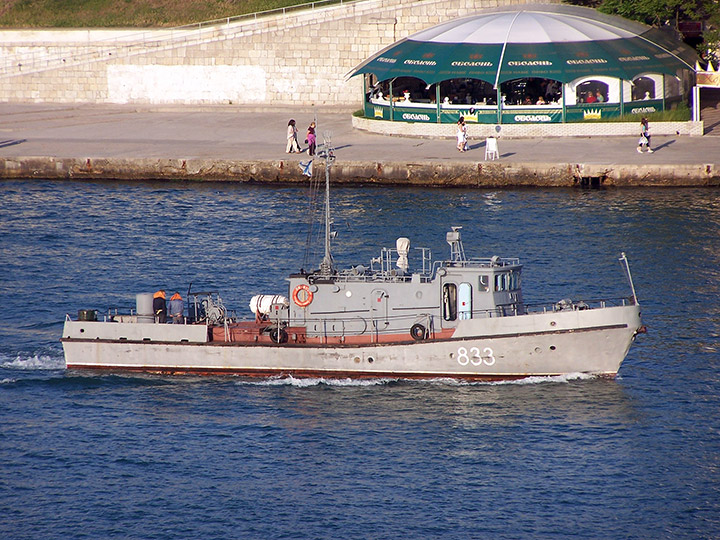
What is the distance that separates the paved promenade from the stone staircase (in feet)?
10.2


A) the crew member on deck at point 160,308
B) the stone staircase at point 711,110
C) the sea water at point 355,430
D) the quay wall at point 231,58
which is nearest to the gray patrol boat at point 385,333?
the crew member on deck at point 160,308

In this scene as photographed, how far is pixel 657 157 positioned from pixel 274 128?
24.2 metres

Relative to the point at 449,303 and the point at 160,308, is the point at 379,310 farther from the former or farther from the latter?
the point at 160,308

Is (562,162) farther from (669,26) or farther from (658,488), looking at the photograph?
(658,488)

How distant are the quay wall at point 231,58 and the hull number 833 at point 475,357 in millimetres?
44783

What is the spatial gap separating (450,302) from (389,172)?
2668cm

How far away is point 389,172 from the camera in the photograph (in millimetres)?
61875

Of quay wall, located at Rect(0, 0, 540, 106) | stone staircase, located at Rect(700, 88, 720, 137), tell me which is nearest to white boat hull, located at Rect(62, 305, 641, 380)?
stone staircase, located at Rect(700, 88, 720, 137)

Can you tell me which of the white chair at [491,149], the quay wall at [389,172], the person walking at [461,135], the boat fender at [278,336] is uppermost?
the person walking at [461,135]

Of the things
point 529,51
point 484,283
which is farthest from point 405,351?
point 529,51

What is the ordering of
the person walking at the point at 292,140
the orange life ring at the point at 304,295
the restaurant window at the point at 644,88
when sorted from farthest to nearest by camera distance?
the restaurant window at the point at 644,88, the person walking at the point at 292,140, the orange life ring at the point at 304,295

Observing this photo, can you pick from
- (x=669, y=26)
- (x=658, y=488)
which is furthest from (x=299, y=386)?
(x=669, y=26)

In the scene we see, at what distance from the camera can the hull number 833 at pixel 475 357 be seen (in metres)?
35.6

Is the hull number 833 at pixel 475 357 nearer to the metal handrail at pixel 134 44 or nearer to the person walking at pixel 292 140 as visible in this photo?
the person walking at pixel 292 140
